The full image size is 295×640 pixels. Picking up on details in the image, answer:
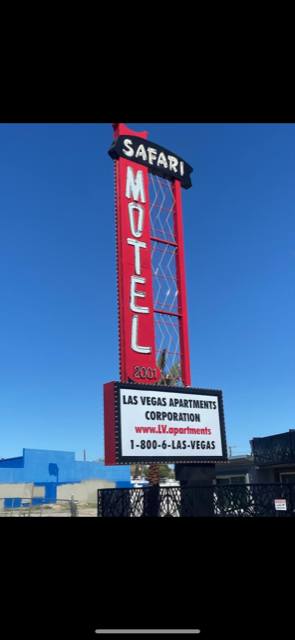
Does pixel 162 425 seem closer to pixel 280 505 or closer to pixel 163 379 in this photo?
pixel 163 379

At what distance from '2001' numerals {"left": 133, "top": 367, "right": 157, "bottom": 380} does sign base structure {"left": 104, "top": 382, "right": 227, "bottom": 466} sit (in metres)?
0.63

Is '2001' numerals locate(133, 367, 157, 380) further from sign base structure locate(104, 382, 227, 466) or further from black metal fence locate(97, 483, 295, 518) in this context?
black metal fence locate(97, 483, 295, 518)

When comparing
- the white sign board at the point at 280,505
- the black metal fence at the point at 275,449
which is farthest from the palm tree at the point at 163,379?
the black metal fence at the point at 275,449

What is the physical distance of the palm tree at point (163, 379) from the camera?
728 inches

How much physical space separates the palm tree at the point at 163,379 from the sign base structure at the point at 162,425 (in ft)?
2.42

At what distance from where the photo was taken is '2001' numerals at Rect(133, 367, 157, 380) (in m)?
18.1

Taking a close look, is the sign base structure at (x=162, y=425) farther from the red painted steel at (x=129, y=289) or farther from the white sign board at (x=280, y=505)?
the white sign board at (x=280, y=505)

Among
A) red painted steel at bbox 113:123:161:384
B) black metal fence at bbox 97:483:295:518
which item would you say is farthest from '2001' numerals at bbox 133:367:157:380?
black metal fence at bbox 97:483:295:518

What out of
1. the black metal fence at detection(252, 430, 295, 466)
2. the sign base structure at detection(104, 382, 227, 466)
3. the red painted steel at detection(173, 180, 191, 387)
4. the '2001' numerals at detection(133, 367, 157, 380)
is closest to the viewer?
the sign base structure at detection(104, 382, 227, 466)
